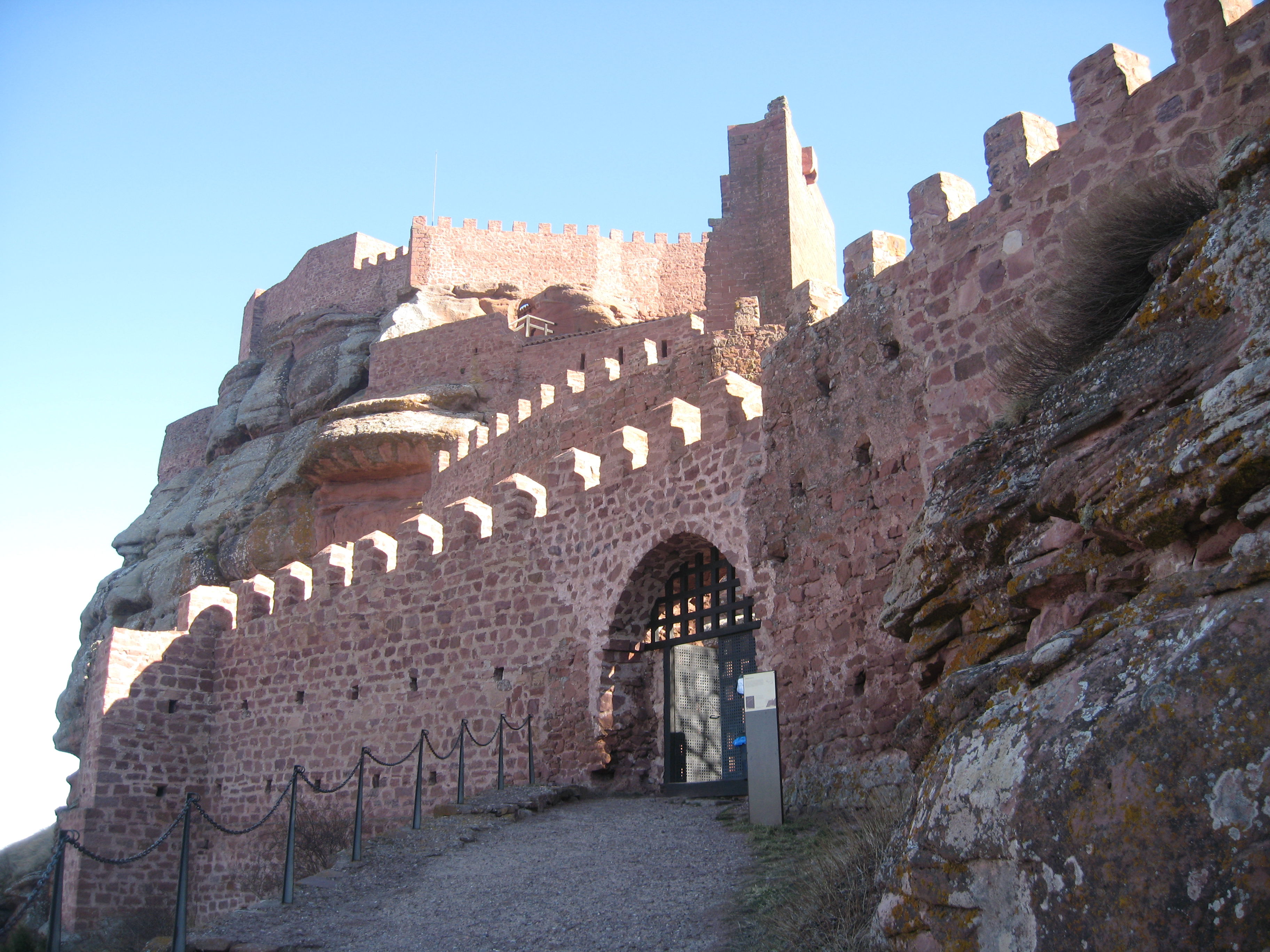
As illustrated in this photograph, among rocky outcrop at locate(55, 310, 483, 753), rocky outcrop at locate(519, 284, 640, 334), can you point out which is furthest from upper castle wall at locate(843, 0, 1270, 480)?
rocky outcrop at locate(519, 284, 640, 334)

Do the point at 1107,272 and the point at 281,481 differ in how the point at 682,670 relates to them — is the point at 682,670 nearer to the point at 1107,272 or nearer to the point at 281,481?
the point at 1107,272

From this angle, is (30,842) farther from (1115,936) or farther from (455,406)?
(1115,936)

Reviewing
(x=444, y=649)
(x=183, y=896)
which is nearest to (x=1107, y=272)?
(x=183, y=896)

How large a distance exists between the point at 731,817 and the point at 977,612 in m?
4.54

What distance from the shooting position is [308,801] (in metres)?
13.5

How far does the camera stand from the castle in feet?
21.7

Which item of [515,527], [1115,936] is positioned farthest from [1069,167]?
[515,527]

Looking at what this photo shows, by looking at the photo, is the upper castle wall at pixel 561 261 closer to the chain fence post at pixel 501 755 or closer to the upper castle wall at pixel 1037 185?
the chain fence post at pixel 501 755

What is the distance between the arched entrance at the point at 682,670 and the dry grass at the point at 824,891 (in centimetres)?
362

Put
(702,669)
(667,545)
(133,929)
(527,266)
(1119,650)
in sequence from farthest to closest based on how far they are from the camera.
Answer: (527,266) < (133,929) < (702,669) < (667,545) < (1119,650)

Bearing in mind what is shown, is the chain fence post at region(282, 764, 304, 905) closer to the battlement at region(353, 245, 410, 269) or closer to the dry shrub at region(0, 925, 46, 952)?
the dry shrub at region(0, 925, 46, 952)

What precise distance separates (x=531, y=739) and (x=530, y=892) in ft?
14.3

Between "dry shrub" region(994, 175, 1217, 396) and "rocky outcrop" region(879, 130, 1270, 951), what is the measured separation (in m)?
1.11

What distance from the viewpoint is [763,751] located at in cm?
816
